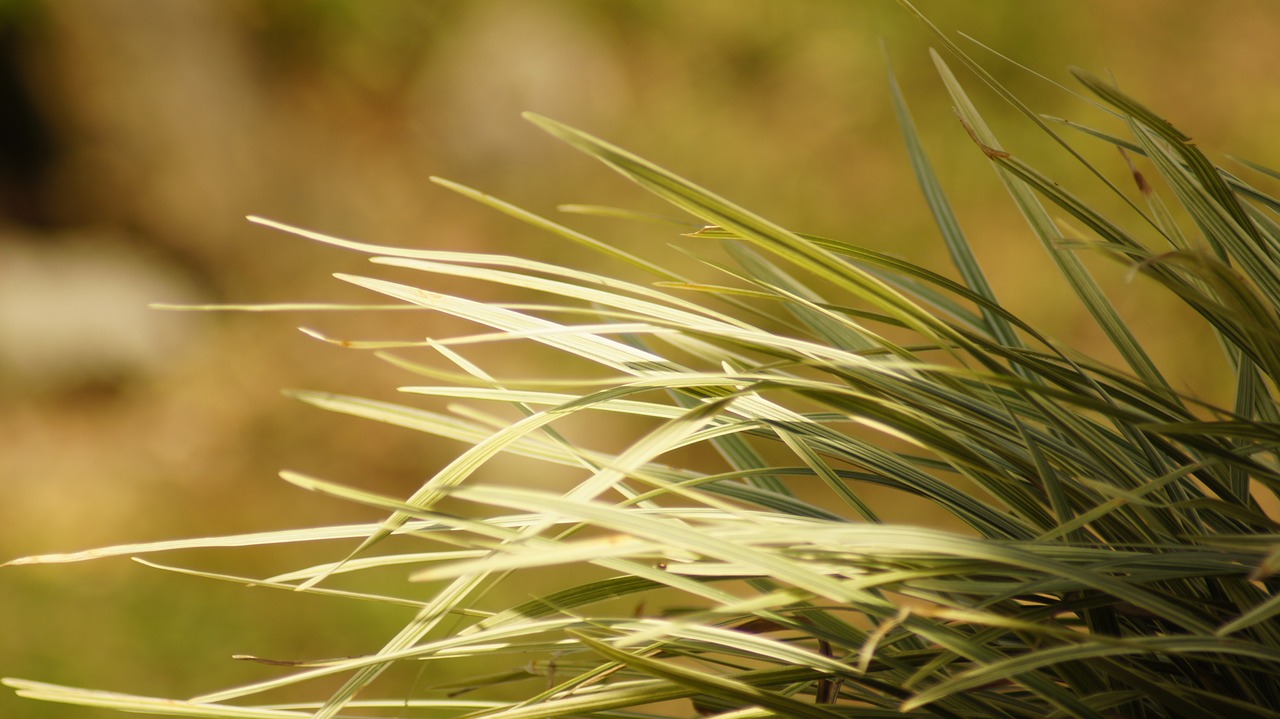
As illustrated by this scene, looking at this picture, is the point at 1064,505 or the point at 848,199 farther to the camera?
the point at 848,199

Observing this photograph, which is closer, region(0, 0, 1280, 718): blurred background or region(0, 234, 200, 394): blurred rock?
region(0, 0, 1280, 718): blurred background

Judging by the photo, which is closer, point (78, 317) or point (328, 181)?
point (78, 317)

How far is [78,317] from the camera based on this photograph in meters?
2.17

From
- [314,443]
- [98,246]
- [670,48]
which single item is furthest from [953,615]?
[670,48]

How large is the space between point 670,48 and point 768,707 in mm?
2699

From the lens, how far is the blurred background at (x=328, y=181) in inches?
76.1

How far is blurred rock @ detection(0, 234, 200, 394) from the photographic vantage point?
7.06 feet

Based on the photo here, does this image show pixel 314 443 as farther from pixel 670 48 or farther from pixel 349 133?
pixel 670 48

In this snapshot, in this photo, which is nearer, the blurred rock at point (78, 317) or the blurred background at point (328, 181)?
the blurred background at point (328, 181)

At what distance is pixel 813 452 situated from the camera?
0.35m

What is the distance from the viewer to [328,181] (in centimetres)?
261

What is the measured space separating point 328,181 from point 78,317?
74 centimetres

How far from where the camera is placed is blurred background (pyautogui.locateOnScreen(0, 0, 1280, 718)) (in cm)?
193

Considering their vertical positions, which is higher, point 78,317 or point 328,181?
point 328,181
